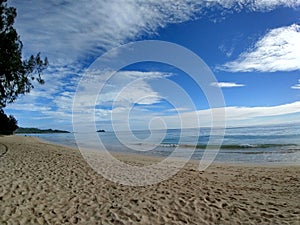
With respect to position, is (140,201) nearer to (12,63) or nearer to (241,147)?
(12,63)

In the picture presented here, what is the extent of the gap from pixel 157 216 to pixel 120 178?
377cm

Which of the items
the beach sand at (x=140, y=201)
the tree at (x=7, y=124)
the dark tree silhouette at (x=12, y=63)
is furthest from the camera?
the tree at (x=7, y=124)

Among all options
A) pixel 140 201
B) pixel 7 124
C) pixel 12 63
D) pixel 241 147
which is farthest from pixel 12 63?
pixel 7 124

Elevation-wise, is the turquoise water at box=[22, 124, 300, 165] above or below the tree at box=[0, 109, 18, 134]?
below

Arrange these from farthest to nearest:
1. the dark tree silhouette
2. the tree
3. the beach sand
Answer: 1. the tree
2. the dark tree silhouette
3. the beach sand

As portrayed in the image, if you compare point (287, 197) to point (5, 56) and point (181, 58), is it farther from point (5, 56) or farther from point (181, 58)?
point (5, 56)

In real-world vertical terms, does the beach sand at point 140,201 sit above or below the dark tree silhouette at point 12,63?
below

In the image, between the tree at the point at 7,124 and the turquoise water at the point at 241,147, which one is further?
the tree at the point at 7,124

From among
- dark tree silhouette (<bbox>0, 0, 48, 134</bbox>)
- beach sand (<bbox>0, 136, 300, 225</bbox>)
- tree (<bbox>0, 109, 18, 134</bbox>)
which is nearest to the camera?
beach sand (<bbox>0, 136, 300, 225</bbox>)

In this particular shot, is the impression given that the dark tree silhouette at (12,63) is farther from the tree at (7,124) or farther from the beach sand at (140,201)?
the tree at (7,124)

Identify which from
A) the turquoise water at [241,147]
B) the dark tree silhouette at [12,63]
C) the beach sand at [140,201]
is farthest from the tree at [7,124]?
the beach sand at [140,201]

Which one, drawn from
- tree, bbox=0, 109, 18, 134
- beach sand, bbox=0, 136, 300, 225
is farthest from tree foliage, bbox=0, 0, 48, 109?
tree, bbox=0, 109, 18, 134

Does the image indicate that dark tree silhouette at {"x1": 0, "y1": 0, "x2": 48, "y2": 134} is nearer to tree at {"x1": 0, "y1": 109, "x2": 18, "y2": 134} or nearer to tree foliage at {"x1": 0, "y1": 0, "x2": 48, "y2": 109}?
tree foliage at {"x1": 0, "y1": 0, "x2": 48, "y2": 109}

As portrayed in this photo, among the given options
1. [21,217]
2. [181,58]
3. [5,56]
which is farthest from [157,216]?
[5,56]
